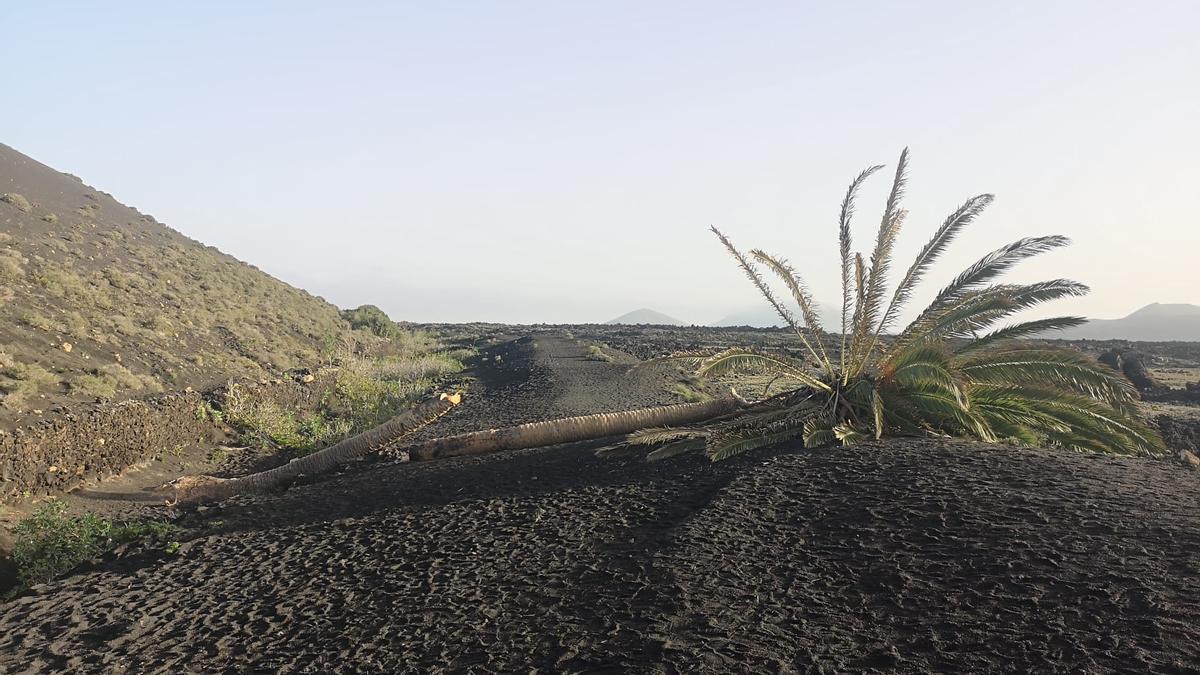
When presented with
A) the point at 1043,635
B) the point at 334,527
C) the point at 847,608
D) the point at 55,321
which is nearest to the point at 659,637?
the point at 847,608

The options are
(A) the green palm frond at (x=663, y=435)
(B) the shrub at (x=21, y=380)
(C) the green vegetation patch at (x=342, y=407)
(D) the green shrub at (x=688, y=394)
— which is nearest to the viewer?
(A) the green palm frond at (x=663, y=435)

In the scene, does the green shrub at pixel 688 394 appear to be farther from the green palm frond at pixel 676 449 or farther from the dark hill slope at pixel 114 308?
the dark hill slope at pixel 114 308

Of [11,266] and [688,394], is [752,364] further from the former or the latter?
[11,266]

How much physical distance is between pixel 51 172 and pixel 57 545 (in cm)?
4478

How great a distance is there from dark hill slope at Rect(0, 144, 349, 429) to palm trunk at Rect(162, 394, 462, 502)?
3.02 meters

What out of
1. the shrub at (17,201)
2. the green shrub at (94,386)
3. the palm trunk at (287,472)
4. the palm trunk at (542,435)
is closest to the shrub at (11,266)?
the green shrub at (94,386)

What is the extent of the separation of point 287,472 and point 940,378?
9.51m

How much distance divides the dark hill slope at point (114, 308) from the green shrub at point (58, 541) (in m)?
3.75

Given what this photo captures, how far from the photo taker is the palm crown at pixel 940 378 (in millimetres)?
7750

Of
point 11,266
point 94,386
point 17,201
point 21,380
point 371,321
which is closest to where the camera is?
point 21,380

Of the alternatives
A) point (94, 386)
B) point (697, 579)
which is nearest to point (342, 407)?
point (94, 386)

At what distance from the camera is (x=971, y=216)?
8820 millimetres

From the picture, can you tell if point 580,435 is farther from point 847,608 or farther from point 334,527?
point 847,608

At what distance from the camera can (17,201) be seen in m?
28.2
